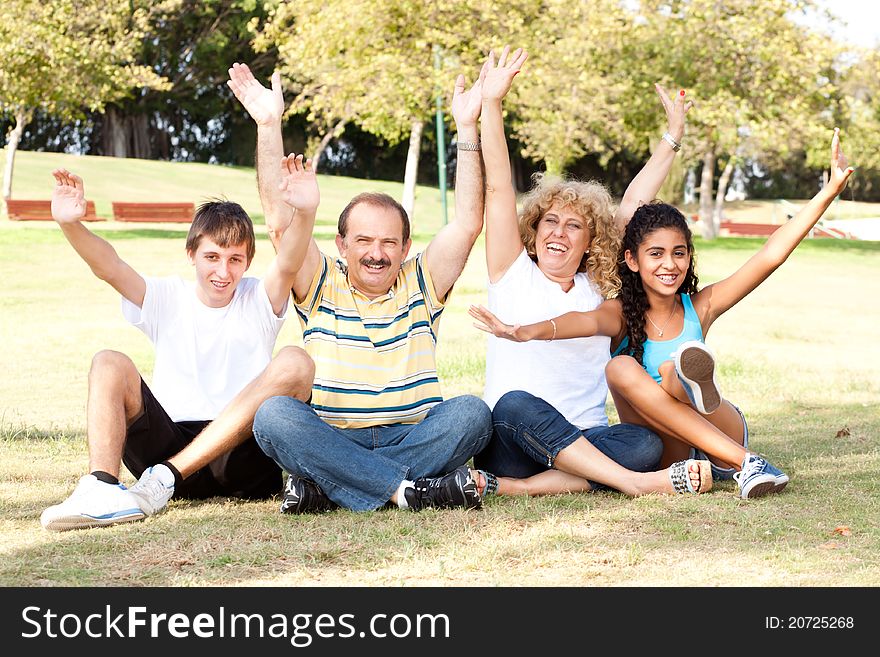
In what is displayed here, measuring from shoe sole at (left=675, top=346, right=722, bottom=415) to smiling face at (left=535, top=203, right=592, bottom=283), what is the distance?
2.48 ft

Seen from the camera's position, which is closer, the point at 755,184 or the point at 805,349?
the point at 805,349

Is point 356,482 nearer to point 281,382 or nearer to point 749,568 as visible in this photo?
point 281,382

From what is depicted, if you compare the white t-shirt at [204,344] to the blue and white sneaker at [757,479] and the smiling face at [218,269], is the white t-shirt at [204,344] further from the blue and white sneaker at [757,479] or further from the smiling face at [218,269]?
the blue and white sneaker at [757,479]

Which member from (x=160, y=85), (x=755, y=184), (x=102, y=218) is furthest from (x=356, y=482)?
(x=755, y=184)

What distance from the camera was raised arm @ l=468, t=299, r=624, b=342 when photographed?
4402 millimetres

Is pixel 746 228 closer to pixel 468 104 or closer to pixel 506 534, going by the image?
pixel 468 104

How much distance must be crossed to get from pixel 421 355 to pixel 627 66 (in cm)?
2230

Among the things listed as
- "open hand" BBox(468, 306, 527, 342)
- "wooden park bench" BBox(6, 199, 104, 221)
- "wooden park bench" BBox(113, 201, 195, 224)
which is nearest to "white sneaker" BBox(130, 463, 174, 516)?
"open hand" BBox(468, 306, 527, 342)

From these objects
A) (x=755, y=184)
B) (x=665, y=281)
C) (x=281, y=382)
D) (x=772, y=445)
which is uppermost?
(x=755, y=184)

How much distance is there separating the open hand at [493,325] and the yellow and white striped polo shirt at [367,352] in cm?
23

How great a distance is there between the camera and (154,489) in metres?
4.25

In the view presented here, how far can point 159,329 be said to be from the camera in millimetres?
4531

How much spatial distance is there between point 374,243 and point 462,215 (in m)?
0.42

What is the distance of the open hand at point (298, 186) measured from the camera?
165 inches
